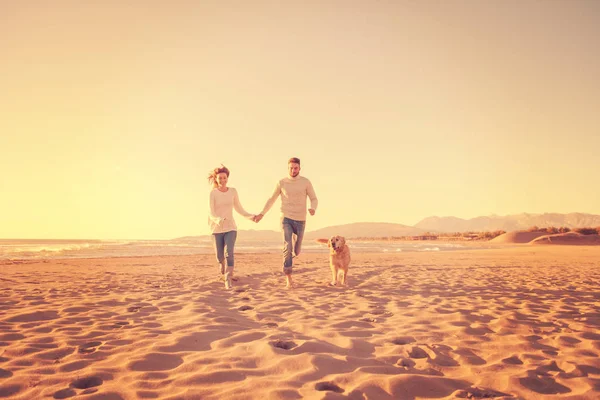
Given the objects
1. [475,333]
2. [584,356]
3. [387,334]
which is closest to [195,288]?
[387,334]

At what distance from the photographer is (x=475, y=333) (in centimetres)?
352

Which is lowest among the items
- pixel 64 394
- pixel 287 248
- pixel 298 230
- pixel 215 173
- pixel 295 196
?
pixel 64 394

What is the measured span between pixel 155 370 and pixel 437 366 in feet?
7.30

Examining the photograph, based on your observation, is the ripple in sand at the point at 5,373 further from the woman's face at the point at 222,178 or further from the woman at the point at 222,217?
the woman's face at the point at 222,178

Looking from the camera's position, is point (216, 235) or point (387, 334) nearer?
point (387, 334)

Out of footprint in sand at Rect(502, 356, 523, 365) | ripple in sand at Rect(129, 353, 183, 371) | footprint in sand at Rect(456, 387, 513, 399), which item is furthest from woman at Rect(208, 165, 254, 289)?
footprint in sand at Rect(456, 387, 513, 399)

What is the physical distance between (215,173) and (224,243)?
1500 millimetres

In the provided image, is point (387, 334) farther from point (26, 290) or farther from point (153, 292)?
point (26, 290)

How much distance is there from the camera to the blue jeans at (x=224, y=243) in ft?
22.4

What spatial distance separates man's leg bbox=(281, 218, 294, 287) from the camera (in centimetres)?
677

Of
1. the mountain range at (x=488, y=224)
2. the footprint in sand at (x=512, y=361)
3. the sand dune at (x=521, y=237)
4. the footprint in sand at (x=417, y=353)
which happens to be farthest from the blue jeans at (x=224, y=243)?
the mountain range at (x=488, y=224)

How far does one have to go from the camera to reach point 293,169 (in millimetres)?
6789

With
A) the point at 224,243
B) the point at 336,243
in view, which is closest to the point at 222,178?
the point at 224,243

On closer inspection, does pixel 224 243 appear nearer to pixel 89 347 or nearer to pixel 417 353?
pixel 89 347
